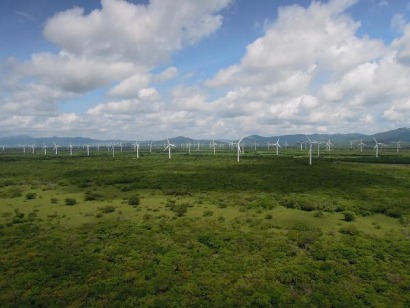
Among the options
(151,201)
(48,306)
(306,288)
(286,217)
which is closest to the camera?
(48,306)

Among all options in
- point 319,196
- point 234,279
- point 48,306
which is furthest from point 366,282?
point 319,196

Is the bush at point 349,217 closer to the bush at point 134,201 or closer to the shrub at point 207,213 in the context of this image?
the shrub at point 207,213

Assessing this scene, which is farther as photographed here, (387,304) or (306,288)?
(306,288)

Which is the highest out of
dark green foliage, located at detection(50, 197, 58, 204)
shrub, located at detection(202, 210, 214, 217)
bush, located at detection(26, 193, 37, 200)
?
bush, located at detection(26, 193, 37, 200)

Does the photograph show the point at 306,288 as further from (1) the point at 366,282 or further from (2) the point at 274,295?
(1) the point at 366,282

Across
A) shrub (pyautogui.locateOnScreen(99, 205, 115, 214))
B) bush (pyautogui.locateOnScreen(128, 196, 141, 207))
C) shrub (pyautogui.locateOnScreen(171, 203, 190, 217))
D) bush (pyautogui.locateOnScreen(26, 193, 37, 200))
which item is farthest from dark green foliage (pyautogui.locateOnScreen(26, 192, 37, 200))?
shrub (pyautogui.locateOnScreen(171, 203, 190, 217))

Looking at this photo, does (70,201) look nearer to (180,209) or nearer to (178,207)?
(178,207)

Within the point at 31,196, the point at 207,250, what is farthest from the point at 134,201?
the point at 207,250

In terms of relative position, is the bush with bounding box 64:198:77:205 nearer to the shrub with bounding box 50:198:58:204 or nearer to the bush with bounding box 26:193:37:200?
the shrub with bounding box 50:198:58:204

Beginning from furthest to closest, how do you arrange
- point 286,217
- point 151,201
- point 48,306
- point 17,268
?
point 151,201, point 286,217, point 17,268, point 48,306
